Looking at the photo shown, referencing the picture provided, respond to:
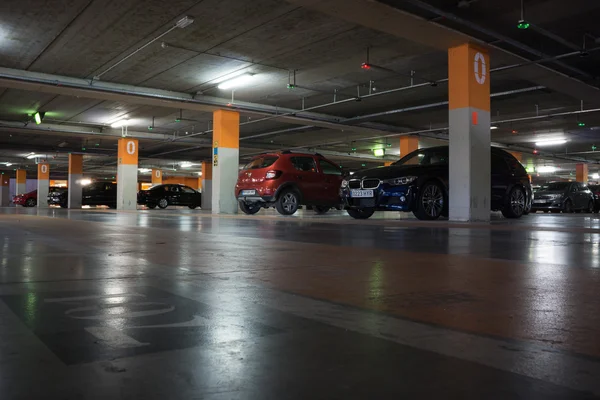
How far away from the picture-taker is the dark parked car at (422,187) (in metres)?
10.2

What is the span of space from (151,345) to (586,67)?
15.7 meters

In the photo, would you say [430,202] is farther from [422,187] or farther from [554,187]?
[554,187]

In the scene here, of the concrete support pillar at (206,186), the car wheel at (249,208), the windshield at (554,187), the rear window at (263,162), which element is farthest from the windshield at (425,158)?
the concrete support pillar at (206,186)

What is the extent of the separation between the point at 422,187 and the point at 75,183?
30518mm

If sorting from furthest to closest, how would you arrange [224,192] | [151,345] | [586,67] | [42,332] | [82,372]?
[224,192], [586,67], [42,332], [151,345], [82,372]

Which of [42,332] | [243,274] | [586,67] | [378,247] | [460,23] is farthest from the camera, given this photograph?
[586,67]

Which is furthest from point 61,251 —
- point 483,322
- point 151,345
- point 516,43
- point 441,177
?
point 516,43

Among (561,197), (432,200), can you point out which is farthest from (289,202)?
(561,197)

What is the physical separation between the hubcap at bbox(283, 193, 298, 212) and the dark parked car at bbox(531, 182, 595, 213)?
10874mm

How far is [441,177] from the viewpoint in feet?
36.5

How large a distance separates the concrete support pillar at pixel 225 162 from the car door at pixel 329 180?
18.1 feet

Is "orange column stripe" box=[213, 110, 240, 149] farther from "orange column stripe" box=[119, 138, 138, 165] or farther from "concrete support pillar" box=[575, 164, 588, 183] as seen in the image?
"concrete support pillar" box=[575, 164, 588, 183]

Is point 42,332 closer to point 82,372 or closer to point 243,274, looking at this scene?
point 82,372

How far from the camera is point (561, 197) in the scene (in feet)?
64.1
